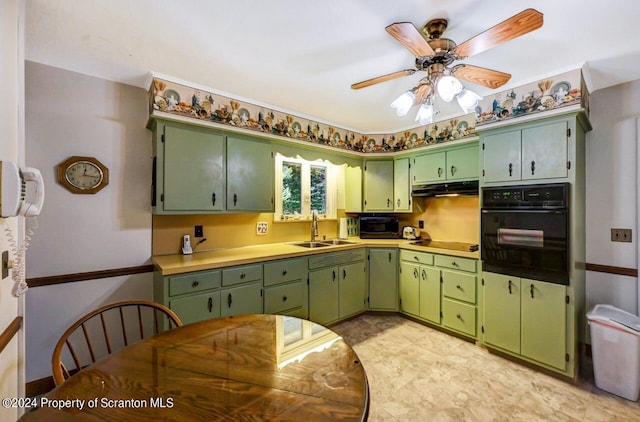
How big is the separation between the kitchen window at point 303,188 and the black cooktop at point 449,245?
126cm

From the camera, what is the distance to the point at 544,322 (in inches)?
92.4

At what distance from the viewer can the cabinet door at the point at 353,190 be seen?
3.91 metres

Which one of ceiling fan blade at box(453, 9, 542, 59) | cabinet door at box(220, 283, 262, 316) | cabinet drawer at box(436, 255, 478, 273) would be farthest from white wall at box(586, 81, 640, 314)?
cabinet door at box(220, 283, 262, 316)

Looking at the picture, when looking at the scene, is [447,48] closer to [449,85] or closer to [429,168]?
[449,85]

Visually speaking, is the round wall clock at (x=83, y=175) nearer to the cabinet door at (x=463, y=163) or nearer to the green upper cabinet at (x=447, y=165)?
the green upper cabinet at (x=447, y=165)

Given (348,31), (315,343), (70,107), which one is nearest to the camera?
(315,343)

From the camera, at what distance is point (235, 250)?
291 centimetres

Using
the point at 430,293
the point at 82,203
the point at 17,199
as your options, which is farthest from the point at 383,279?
the point at 17,199

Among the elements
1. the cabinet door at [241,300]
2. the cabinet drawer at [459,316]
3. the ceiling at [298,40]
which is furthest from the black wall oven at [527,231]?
the cabinet door at [241,300]

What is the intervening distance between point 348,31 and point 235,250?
220 cm

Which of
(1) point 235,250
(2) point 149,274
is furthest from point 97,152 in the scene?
(1) point 235,250

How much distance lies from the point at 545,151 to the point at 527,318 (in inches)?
56.7

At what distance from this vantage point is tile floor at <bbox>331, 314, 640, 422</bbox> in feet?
6.23

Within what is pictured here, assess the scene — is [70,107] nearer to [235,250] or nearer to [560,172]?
[235,250]
